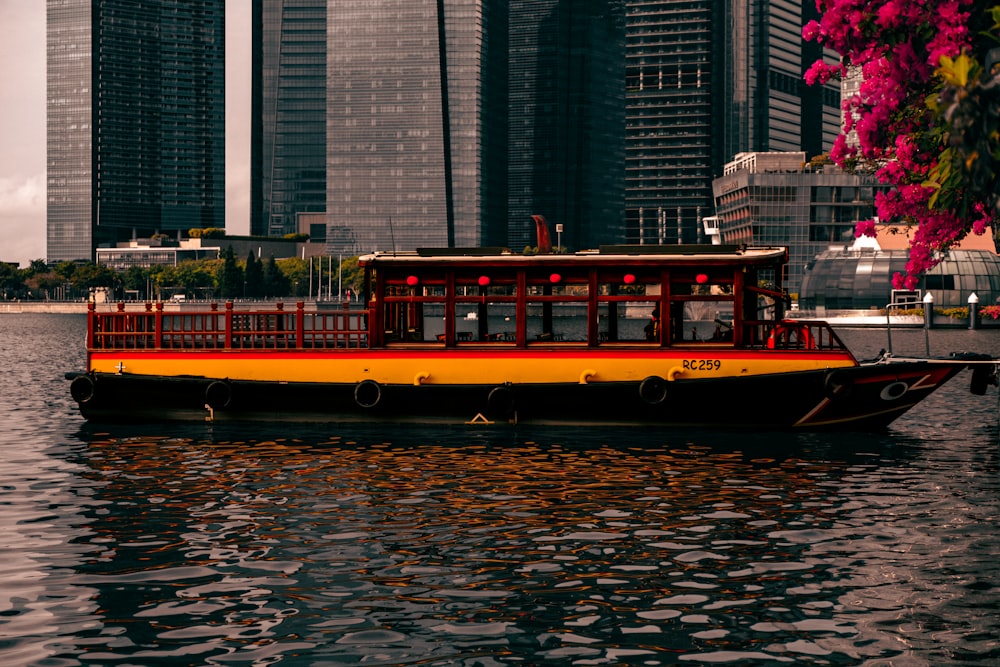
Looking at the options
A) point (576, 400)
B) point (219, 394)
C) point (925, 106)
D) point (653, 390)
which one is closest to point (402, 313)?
point (219, 394)

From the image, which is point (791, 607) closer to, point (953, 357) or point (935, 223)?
point (953, 357)

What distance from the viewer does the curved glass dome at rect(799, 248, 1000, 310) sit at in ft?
499

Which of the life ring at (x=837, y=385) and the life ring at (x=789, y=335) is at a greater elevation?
the life ring at (x=789, y=335)

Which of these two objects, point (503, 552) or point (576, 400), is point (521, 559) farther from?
point (576, 400)

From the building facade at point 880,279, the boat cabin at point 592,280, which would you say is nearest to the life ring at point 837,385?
the boat cabin at point 592,280

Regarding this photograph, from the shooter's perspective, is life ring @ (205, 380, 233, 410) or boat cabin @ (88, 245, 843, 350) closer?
boat cabin @ (88, 245, 843, 350)

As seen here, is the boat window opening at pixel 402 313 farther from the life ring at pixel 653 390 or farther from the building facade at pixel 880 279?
the building facade at pixel 880 279

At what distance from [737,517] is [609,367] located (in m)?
10.9

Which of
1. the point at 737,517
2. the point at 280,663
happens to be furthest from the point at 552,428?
the point at 280,663

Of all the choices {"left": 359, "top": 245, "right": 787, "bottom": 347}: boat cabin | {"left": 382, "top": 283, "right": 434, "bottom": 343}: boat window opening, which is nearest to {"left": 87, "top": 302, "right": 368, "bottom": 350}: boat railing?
{"left": 382, "top": 283, "right": 434, "bottom": 343}: boat window opening

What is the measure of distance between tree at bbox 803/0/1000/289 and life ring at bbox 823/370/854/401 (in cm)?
410

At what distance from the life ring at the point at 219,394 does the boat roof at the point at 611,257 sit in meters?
4.81

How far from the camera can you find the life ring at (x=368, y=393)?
1232 inches

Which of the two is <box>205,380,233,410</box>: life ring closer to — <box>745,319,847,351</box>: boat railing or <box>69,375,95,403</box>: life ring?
<box>69,375,95,403</box>: life ring
